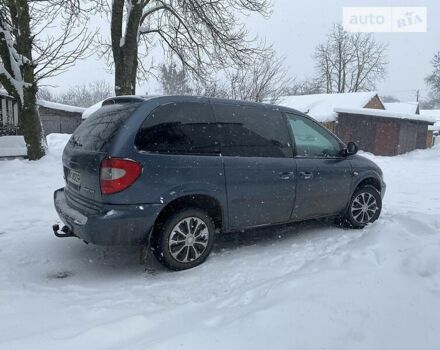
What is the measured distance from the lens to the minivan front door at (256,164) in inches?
173

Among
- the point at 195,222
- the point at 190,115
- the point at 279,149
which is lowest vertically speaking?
the point at 195,222

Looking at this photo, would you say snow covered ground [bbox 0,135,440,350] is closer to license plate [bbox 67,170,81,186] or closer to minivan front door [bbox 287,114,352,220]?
minivan front door [bbox 287,114,352,220]

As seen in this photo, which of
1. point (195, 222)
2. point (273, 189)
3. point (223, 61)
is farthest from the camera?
point (223, 61)

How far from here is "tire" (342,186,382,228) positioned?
18.3ft

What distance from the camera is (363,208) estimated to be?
18.6 feet

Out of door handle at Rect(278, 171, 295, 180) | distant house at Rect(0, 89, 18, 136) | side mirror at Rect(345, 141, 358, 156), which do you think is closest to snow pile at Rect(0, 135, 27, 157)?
distant house at Rect(0, 89, 18, 136)

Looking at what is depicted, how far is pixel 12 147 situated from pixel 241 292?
11213mm

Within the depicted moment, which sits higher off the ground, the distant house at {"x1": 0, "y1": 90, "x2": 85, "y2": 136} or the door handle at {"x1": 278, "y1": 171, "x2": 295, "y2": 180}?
the distant house at {"x1": 0, "y1": 90, "x2": 85, "y2": 136}

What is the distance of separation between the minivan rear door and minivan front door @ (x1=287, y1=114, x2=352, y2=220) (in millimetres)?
2156

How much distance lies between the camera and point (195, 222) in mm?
4180

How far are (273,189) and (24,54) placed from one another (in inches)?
419

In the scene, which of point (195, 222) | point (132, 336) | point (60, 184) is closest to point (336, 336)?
point (132, 336)

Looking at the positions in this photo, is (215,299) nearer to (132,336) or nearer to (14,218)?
(132,336)

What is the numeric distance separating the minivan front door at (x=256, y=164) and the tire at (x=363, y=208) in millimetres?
1169
